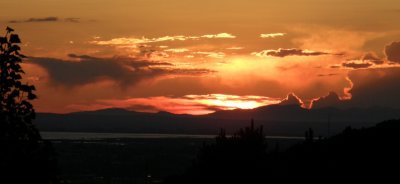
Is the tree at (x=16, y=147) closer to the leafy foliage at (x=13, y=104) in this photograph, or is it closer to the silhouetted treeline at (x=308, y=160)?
the leafy foliage at (x=13, y=104)

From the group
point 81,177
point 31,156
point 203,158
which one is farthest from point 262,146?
point 81,177

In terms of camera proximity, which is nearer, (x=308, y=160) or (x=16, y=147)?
(x=16, y=147)

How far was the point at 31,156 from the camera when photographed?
1853 cm

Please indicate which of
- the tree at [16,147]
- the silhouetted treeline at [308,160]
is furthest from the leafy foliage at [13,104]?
the silhouetted treeline at [308,160]

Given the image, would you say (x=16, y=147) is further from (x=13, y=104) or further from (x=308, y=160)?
(x=308, y=160)

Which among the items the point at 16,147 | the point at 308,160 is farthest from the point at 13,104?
the point at 308,160

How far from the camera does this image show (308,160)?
60625 millimetres

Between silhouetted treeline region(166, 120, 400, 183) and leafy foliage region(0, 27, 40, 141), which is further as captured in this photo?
silhouetted treeline region(166, 120, 400, 183)

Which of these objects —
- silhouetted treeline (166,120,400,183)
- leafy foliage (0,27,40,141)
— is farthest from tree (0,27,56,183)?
silhouetted treeline (166,120,400,183)

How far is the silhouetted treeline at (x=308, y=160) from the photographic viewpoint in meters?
56.7

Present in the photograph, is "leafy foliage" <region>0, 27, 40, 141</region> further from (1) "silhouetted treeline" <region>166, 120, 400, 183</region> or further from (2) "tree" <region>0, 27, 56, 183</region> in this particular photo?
(1) "silhouetted treeline" <region>166, 120, 400, 183</region>

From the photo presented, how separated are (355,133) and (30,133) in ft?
212

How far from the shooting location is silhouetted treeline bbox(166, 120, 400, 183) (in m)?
56.7

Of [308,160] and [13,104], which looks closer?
[13,104]
